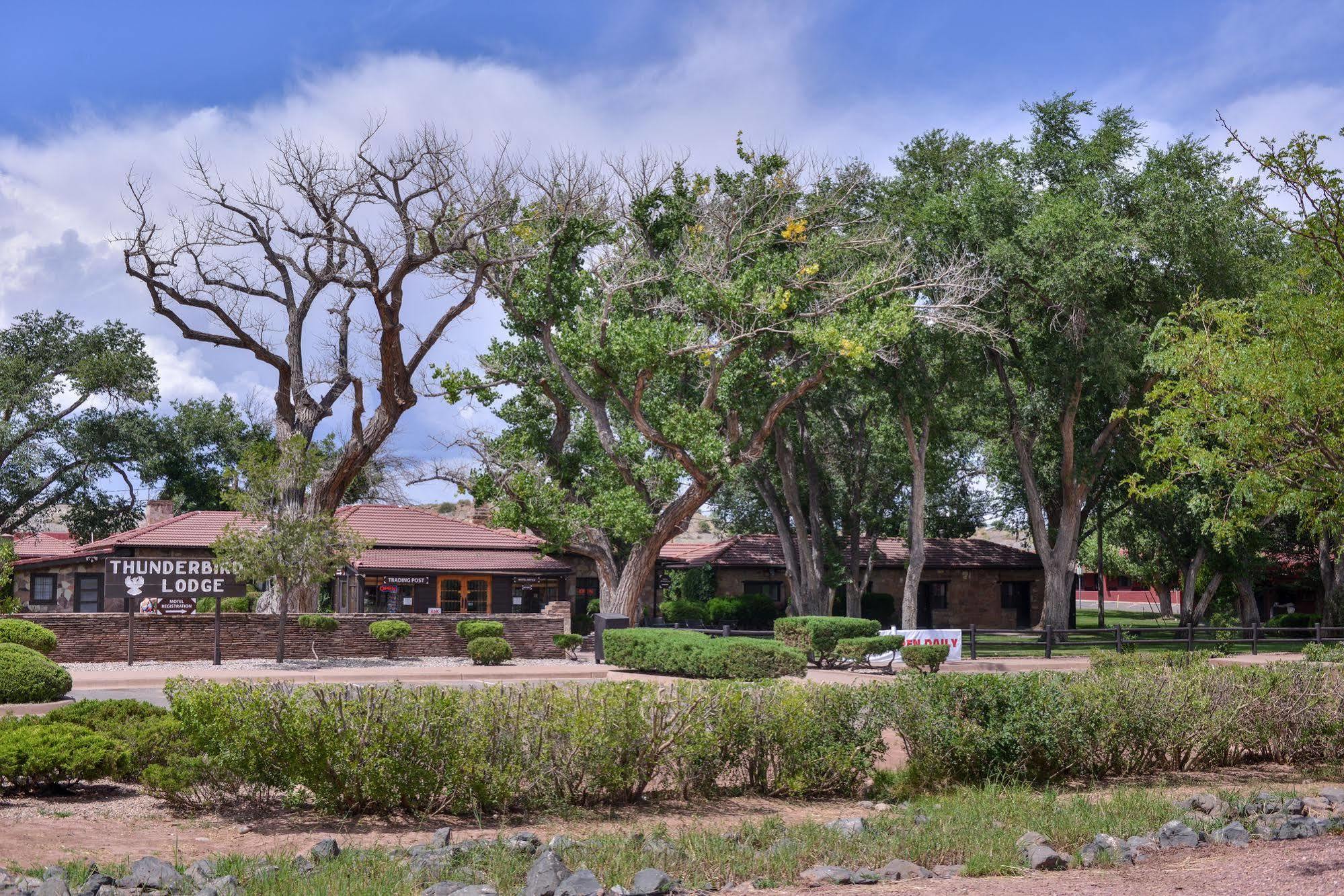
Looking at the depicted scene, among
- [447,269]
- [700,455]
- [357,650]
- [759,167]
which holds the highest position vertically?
[759,167]

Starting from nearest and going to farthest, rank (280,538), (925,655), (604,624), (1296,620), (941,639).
Answer: 1. (925,655)
2. (280,538)
3. (604,624)
4. (941,639)
5. (1296,620)

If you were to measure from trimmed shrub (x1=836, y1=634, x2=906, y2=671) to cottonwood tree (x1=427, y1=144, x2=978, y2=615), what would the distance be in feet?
21.7

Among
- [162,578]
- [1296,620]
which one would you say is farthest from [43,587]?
[1296,620]

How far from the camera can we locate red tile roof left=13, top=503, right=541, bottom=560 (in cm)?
4047

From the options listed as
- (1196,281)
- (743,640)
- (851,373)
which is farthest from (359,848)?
(1196,281)

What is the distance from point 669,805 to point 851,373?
23.7 meters

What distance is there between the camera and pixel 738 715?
11.1 m

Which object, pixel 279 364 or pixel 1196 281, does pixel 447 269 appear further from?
pixel 1196 281

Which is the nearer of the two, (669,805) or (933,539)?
(669,805)

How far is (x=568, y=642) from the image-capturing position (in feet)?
103

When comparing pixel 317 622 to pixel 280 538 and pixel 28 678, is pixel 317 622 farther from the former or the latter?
pixel 28 678

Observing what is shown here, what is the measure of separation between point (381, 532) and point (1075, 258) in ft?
81.9

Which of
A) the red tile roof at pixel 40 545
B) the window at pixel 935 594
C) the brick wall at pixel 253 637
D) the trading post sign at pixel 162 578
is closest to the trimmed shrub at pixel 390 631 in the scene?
the brick wall at pixel 253 637

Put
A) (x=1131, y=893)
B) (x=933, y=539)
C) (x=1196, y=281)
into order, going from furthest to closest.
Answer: (x=933, y=539)
(x=1196, y=281)
(x=1131, y=893)
